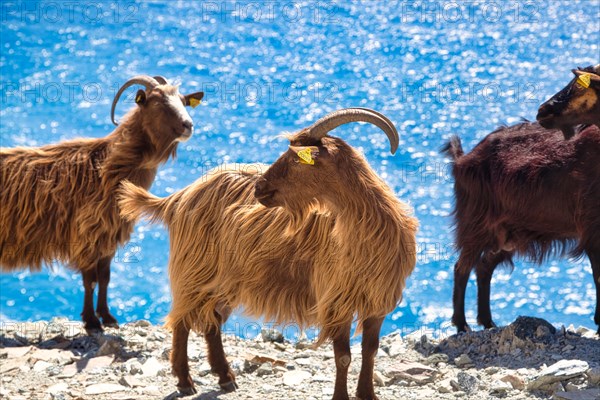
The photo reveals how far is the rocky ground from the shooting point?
629 centimetres

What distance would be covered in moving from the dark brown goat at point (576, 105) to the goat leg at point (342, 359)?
2718 millimetres

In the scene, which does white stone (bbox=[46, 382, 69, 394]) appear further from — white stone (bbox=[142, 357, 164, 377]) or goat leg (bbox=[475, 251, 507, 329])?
goat leg (bbox=[475, 251, 507, 329])

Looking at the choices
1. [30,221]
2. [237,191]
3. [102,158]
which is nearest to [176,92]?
[102,158]

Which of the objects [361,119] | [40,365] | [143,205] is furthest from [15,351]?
[361,119]

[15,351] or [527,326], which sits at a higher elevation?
[527,326]

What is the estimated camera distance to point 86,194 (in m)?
8.22

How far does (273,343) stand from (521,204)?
2431mm

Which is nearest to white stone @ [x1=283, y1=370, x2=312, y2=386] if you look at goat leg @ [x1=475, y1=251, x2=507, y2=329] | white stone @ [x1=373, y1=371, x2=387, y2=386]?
white stone @ [x1=373, y1=371, x2=387, y2=386]

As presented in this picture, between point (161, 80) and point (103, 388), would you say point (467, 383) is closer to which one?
point (103, 388)

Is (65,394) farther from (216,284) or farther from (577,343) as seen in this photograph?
(577,343)

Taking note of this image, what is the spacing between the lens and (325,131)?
5.42 meters

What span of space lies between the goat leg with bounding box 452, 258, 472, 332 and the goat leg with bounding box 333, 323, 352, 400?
2.85 meters

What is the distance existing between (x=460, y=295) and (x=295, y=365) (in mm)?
1923

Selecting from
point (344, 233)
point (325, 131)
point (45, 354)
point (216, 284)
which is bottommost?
point (45, 354)
